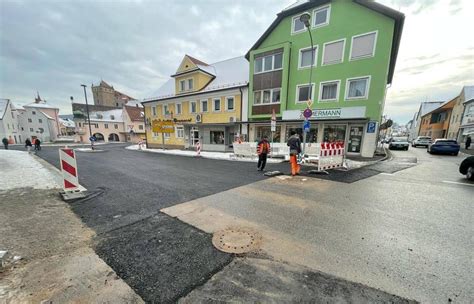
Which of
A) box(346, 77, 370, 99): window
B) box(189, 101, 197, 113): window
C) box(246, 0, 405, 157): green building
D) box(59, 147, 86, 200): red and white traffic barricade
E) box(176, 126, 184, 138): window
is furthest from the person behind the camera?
box(176, 126, 184, 138): window

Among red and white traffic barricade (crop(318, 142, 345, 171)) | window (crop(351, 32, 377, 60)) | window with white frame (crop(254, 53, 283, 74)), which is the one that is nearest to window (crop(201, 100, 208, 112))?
window with white frame (crop(254, 53, 283, 74))

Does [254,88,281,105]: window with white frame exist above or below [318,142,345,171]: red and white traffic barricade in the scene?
above

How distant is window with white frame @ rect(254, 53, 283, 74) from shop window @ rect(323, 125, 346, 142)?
7131mm

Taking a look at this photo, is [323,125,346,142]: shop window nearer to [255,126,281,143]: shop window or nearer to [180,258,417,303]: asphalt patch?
[255,126,281,143]: shop window

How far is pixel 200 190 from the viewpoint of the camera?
5.84 m

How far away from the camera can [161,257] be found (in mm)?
2596

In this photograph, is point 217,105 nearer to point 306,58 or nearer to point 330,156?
point 306,58

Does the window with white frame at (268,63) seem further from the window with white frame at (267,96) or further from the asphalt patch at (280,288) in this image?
the asphalt patch at (280,288)

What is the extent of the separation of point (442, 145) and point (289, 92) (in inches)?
581

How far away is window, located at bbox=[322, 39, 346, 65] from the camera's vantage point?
45.7 feet

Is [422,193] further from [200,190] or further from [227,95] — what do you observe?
[227,95]

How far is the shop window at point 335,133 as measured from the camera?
48.2 feet

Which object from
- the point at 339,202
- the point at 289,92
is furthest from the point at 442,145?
the point at 339,202

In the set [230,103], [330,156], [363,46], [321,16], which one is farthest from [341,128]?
[230,103]
